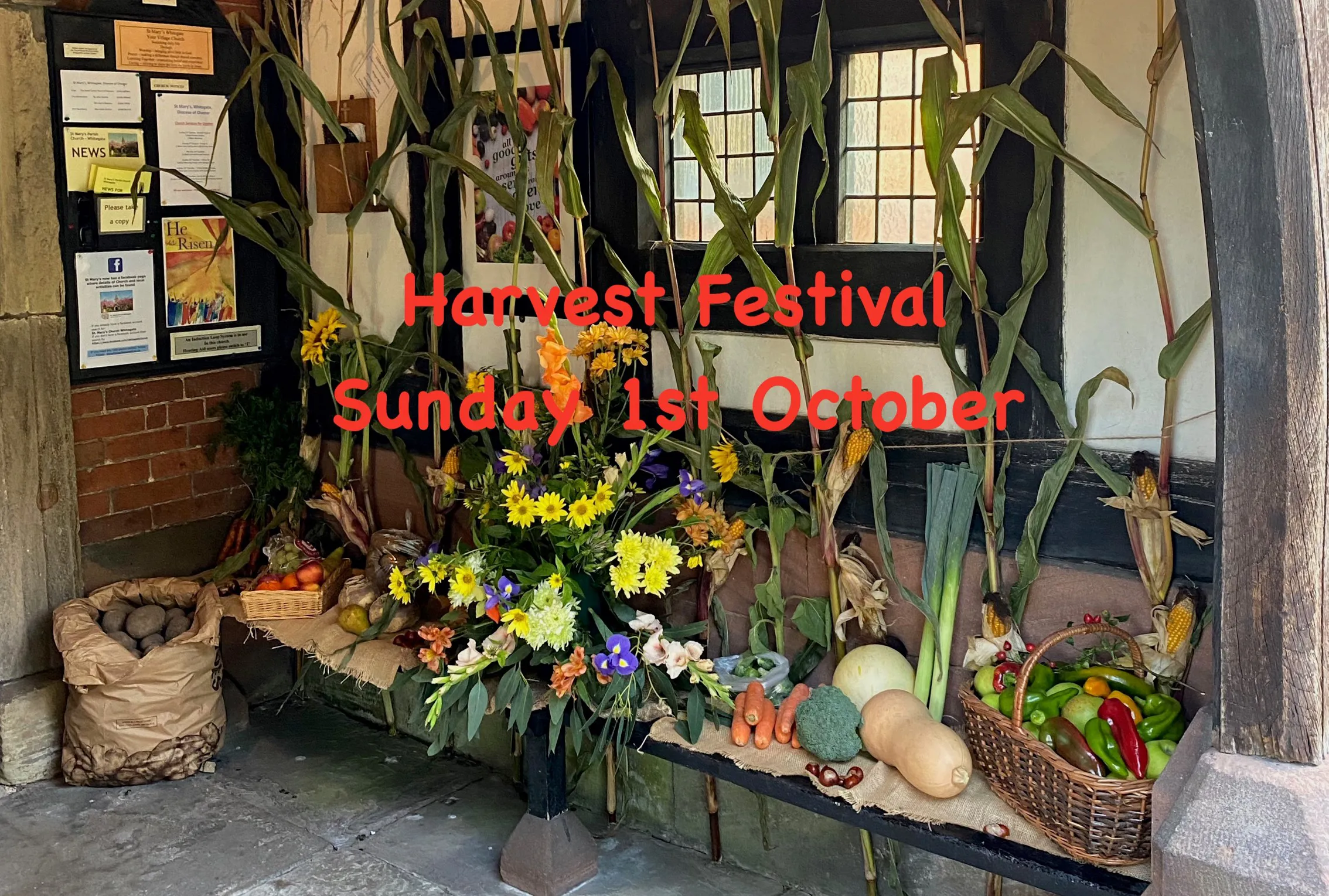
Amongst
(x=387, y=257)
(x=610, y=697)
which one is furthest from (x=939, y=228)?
(x=387, y=257)

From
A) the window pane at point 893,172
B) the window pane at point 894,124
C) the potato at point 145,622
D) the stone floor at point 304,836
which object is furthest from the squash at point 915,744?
the potato at point 145,622

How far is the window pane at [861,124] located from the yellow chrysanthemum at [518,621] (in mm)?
1384

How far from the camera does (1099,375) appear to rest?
2766 millimetres

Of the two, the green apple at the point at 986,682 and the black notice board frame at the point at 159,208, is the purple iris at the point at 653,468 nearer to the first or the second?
the green apple at the point at 986,682

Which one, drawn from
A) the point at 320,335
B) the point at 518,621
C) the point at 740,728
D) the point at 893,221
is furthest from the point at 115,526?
the point at 893,221

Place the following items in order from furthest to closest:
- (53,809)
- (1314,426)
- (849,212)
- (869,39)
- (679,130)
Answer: (53,809), (679,130), (849,212), (869,39), (1314,426)

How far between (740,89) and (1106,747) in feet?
6.09

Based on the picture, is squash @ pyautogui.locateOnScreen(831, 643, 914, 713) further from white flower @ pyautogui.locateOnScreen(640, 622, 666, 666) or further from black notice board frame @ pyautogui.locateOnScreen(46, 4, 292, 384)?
black notice board frame @ pyautogui.locateOnScreen(46, 4, 292, 384)

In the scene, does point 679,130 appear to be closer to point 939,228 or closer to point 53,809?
point 939,228

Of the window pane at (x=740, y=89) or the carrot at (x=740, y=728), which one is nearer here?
the carrot at (x=740, y=728)

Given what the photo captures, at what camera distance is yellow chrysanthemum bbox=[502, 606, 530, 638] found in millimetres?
3178

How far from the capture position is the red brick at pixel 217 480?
181 inches

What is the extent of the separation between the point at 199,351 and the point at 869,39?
259cm

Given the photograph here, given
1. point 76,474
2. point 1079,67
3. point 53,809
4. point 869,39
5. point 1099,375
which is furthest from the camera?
point 76,474
